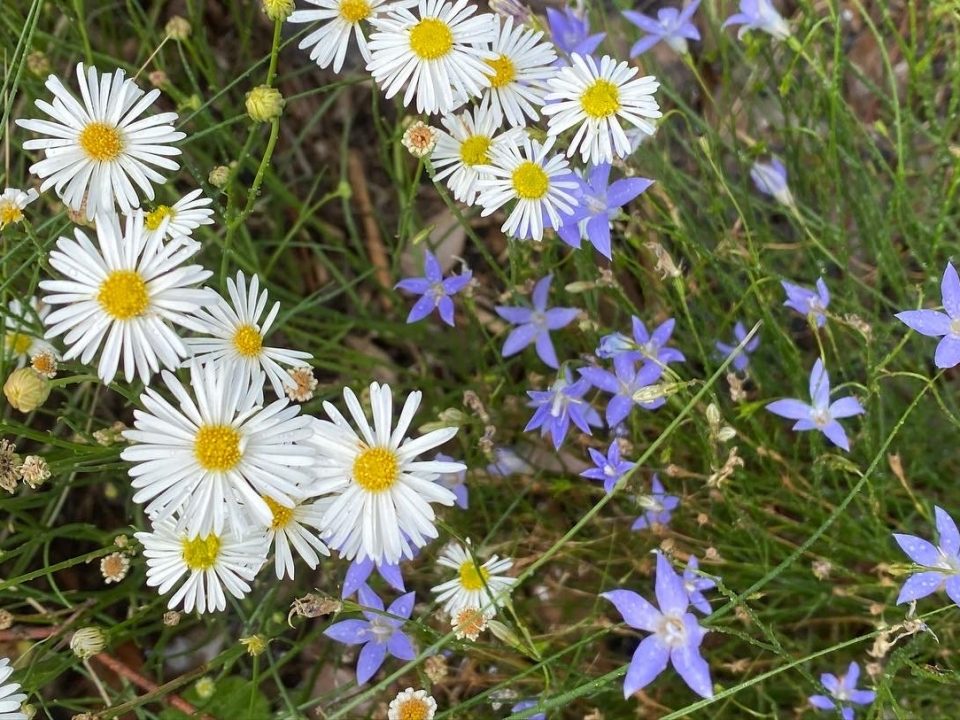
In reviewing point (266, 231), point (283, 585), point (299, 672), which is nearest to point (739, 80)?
point (266, 231)

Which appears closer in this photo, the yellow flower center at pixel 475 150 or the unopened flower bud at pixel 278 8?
the unopened flower bud at pixel 278 8

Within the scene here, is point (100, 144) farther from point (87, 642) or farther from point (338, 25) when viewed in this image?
point (87, 642)

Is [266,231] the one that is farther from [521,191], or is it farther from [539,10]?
[521,191]

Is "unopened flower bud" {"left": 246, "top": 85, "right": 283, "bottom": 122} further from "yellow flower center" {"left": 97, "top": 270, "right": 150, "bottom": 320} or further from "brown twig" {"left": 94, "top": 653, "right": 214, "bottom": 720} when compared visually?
"brown twig" {"left": 94, "top": 653, "right": 214, "bottom": 720}

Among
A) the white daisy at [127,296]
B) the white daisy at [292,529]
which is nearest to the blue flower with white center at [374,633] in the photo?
the white daisy at [292,529]

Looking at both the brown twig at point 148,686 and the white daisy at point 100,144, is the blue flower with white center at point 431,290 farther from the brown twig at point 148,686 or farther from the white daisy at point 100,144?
the brown twig at point 148,686

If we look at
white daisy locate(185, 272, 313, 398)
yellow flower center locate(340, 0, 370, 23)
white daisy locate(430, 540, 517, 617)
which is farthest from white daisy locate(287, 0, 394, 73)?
white daisy locate(430, 540, 517, 617)
